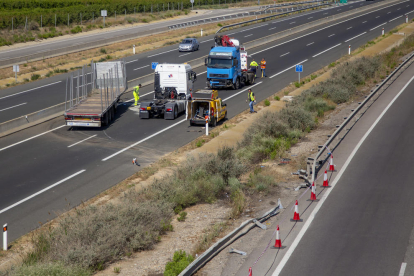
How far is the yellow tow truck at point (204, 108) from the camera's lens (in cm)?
2592

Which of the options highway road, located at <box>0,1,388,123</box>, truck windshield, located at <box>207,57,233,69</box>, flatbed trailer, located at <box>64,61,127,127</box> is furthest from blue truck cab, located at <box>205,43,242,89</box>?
highway road, located at <box>0,1,388,123</box>

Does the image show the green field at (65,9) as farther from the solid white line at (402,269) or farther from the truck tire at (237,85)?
the solid white line at (402,269)

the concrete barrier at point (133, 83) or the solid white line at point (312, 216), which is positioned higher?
the concrete barrier at point (133, 83)

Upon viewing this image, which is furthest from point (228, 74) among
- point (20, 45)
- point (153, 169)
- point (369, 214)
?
point (20, 45)

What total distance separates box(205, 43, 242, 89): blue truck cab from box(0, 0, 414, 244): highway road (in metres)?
1.00

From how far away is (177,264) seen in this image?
10.0 meters

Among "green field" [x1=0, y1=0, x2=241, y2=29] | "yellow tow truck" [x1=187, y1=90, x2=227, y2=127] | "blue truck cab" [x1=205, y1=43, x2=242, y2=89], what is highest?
"green field" [x1=0, y1=0, x2=241, y2=29]

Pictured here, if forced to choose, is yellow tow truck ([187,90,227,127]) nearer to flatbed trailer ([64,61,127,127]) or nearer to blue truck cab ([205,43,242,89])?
flatbed trailer ([64,61,127,127])

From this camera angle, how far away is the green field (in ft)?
224

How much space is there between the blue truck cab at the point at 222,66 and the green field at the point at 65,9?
4191cm

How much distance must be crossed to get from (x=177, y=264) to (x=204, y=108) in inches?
681

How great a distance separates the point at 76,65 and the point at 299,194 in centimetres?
3555

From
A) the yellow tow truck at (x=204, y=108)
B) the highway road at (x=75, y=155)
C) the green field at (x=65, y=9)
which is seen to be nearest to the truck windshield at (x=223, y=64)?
the highway road at (x=75, y=155)

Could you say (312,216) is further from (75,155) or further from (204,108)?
(204,108)
